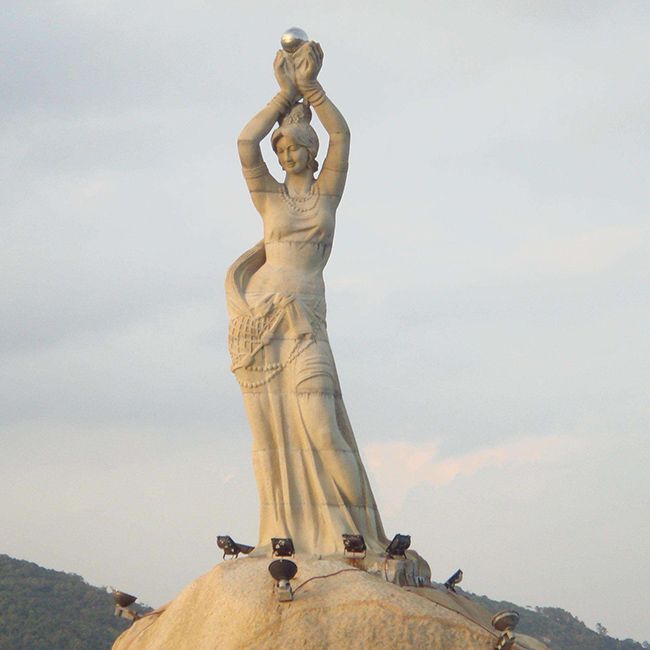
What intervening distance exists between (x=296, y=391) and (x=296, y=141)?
10.2ft

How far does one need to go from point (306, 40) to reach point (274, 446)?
198 inches

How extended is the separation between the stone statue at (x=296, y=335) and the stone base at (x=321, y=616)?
207 cm

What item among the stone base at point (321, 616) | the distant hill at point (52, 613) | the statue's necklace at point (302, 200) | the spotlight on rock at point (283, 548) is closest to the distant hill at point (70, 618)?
the distant hill at point (52, 613)

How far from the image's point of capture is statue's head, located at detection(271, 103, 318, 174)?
20391 mm

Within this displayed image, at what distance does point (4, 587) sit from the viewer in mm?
35844

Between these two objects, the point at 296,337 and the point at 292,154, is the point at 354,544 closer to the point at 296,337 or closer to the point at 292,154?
the point at 296,337

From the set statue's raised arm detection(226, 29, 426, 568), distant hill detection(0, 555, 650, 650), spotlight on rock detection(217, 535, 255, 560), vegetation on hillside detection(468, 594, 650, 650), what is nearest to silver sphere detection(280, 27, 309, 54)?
statue's raised arm detection(226, 29, 426, 568)

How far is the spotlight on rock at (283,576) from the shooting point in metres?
16.3

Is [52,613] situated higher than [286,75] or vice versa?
[286,75]

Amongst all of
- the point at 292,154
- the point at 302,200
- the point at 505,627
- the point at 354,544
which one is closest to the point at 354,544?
the point at 354,544

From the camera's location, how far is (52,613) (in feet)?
112

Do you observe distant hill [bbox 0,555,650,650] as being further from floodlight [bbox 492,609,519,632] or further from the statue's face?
floodlight [bbox 492,609,519,632]

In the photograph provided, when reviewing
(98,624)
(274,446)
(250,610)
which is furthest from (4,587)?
(250,610)

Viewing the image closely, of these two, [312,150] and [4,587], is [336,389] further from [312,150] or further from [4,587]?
[4,587]
